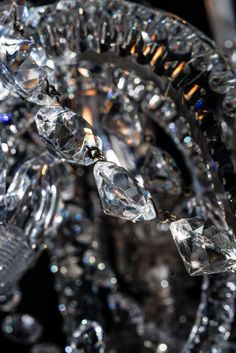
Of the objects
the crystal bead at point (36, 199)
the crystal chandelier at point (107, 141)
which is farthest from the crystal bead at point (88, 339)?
the crystal bead at point (36, 199)

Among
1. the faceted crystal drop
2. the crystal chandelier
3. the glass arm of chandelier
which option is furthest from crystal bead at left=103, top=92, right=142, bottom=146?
the glass arm of chandelier

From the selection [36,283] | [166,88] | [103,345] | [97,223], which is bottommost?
[36,283]

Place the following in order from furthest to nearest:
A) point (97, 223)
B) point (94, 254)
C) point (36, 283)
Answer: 1. point (36, 283)
2. point (97, 223)
3. point (94, 254)

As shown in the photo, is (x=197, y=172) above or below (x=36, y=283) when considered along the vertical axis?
above

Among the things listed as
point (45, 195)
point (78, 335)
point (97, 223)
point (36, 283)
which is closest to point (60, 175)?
point (45, 195)

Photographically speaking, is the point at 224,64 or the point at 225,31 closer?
the point at 224,64

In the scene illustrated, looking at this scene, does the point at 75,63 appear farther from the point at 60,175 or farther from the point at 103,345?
the point at 103,345
